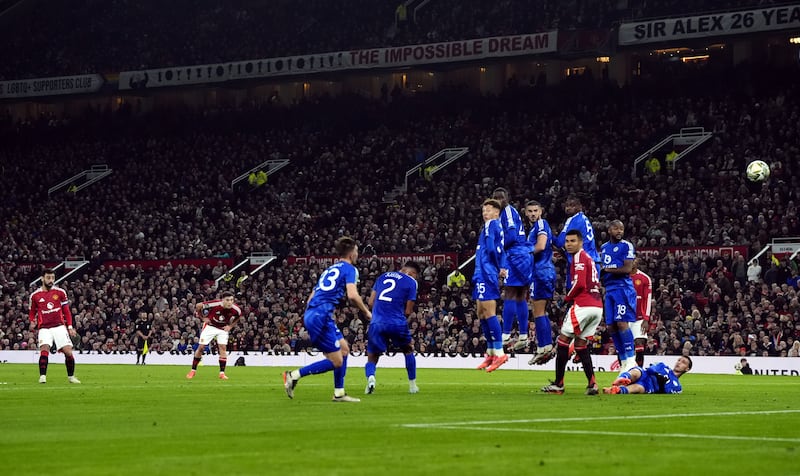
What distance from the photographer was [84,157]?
237ft

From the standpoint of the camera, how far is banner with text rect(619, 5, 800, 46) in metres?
51.7

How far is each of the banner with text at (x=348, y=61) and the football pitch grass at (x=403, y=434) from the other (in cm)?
4053

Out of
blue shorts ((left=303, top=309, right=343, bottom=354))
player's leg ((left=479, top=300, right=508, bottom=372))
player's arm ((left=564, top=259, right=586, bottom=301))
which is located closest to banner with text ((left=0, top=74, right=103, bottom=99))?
player's leg ((left=479, top=300, right=508, bottom=372))

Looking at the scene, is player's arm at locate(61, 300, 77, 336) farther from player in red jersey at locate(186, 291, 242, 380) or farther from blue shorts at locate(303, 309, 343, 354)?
blue shorts at locate(303, 309, 343, 354)

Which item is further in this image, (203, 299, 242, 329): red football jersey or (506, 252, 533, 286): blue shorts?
Answer: (203, 299, 242, 329): red football jersey

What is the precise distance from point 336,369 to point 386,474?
8643 mm

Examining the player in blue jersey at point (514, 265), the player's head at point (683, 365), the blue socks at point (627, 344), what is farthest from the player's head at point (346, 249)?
the player's head at point (683, 365)

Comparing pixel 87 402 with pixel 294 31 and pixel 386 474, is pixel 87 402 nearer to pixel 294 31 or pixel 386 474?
pixel 386 474

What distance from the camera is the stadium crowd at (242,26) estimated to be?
60.2 m

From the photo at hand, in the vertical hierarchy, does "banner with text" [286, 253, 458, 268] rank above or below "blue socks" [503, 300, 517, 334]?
above

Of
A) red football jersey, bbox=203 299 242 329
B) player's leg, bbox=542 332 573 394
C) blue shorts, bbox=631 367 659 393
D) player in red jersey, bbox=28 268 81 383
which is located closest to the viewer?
player's leg, bbox=542 332 573 394

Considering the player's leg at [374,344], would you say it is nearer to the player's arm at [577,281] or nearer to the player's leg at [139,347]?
the player's arm at [577,281]

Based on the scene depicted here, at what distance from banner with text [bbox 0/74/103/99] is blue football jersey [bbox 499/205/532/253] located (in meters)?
56.5

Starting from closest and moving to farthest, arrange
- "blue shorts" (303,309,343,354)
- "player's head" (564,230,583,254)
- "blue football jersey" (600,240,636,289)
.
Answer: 1. "blue shorts" (303,309,343,354)
2. "player's head" (564,230,583,254)
3. "blue football jersey" (600,240,636,289)
